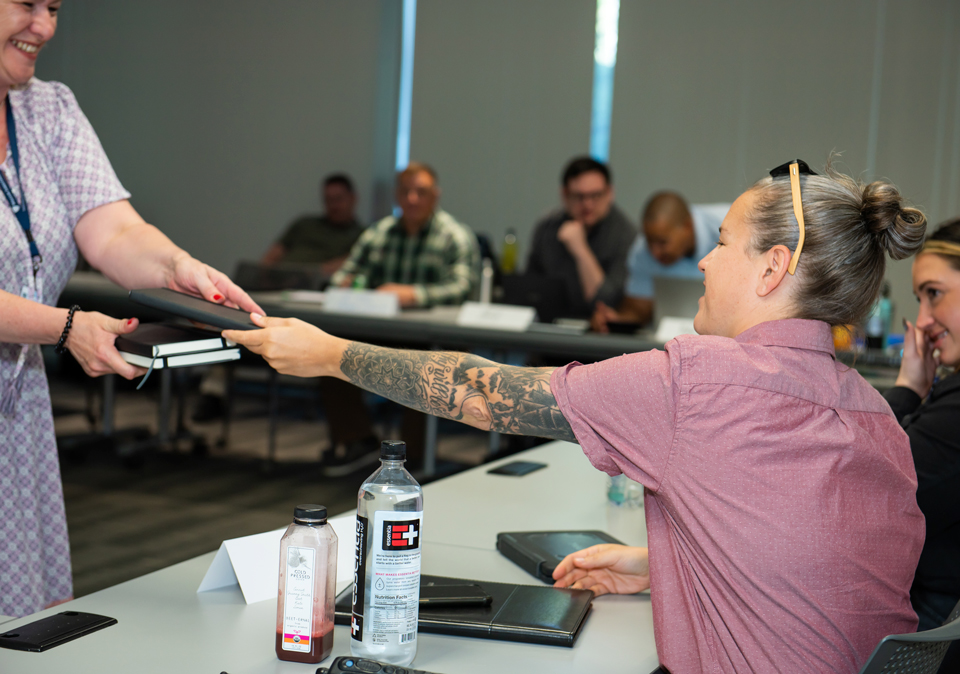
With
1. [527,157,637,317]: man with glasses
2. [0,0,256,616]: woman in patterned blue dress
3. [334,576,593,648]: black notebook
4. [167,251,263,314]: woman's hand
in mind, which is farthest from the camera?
[527,157,637,317]: man with glasses

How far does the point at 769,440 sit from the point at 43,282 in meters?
1.22

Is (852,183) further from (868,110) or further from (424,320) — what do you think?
(868,110)

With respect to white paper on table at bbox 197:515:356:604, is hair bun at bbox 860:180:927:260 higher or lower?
higher

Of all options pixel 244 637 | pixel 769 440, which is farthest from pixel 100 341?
pixel 769 440

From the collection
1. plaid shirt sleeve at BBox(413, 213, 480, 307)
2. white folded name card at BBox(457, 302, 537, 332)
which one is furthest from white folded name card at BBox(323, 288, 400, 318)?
plaid shirt sleeve at BBox(413, 213, 480, 307)

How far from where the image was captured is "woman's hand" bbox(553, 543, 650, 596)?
1251 millimetres

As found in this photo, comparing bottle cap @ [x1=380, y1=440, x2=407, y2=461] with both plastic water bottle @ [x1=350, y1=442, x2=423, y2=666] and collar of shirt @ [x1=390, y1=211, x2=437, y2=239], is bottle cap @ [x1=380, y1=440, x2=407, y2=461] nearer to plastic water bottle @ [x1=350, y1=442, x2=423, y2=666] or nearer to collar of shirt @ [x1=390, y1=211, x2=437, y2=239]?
plastic water bottle @ [x1=350, y1=442, x2=423, y2=666]

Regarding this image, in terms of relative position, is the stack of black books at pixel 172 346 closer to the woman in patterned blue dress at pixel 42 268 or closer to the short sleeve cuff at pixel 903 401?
the woman in patterned blue dress at pixel 42 268

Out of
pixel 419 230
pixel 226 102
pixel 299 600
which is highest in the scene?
pixel 226 102

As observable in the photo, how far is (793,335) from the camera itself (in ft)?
3.32

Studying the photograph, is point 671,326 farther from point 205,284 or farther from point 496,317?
point 205,284

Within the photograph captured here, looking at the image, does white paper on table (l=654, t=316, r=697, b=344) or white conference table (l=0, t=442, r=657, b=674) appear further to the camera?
white paper on table (l=654, t=316, r=697, b=344)

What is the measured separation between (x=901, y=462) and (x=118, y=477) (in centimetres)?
400

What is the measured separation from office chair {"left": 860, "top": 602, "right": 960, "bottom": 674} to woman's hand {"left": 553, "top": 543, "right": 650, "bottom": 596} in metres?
Result: 0.40
